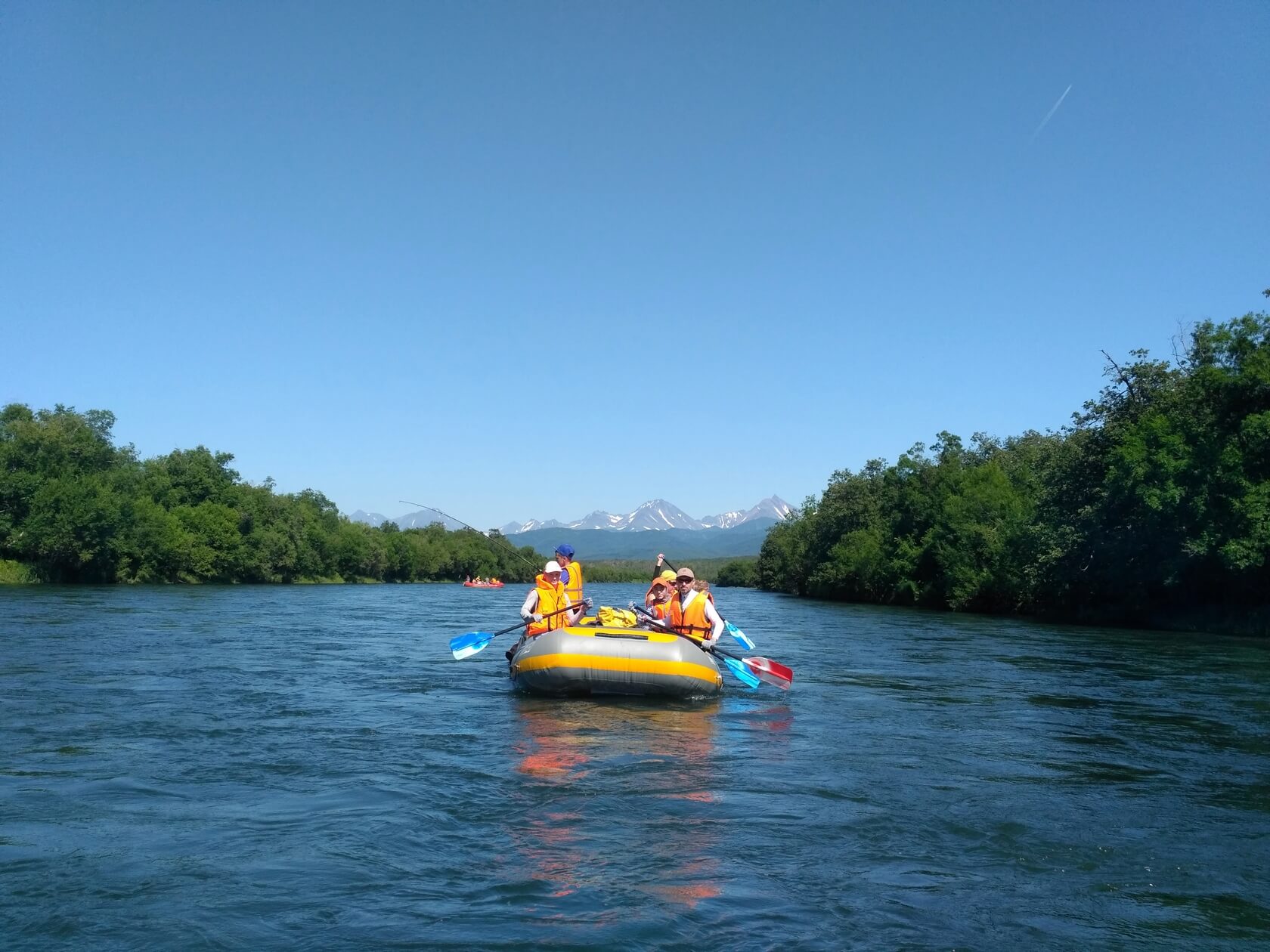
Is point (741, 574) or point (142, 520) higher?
point (142, 520)

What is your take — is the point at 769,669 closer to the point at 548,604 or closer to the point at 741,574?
the point at 548,604

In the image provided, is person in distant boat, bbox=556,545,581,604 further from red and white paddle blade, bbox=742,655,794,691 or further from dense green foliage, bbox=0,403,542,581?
dense green foliage, bbox=0,403,542,581

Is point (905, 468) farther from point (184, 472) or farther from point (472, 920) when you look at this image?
point (472, 920)

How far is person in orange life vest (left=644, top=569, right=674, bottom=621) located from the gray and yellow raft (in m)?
2.43

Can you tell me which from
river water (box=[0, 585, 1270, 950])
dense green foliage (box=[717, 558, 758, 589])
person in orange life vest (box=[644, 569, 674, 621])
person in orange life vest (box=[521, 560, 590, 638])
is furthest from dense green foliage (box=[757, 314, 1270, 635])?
dense green foliage (box=[717, 558, 758, 589])

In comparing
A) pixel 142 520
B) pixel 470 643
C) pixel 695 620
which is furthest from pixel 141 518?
pixel 695 620

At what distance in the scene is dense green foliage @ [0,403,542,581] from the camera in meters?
54.9

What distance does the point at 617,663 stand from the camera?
12.9m

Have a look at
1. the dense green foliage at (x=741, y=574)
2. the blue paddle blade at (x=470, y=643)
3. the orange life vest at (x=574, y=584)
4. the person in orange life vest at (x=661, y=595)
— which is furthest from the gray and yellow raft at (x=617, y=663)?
the dense green foliage at (x=741, y=574)

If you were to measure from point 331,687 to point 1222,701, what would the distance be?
13632 mm

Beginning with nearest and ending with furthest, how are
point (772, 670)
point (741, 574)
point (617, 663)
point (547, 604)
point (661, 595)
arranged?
point (617, 663)
point (772, 670)
point (547, 604)
point (661, 595)
point (741, 574)

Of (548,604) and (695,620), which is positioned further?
(548,604)

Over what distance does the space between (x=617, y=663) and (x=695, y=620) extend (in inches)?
84.9

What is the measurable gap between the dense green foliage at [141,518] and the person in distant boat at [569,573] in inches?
821
